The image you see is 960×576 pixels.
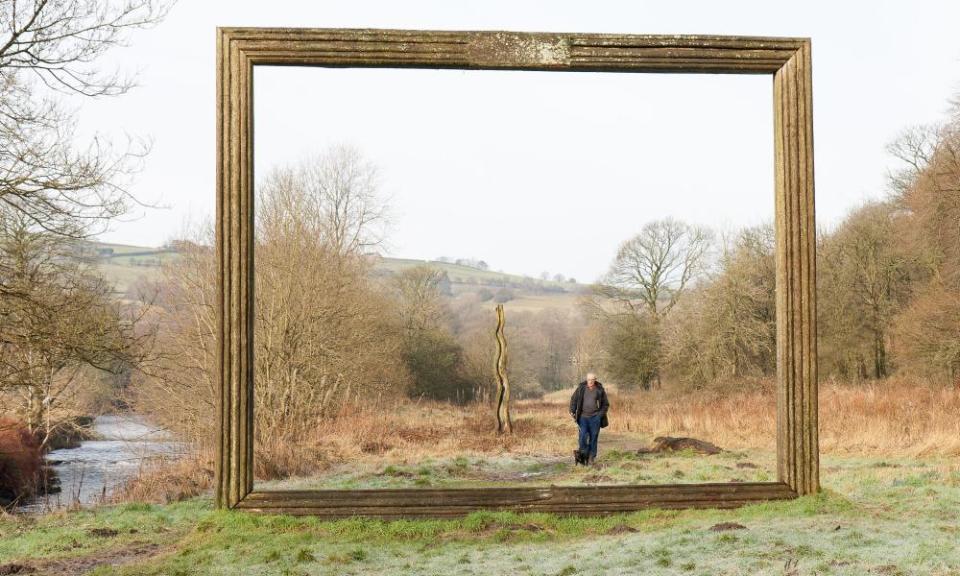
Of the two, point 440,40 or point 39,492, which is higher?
point 440,40

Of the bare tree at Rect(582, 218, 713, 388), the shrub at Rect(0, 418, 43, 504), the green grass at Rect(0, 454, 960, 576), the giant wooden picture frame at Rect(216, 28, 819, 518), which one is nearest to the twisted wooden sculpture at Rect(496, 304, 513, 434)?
the bare tree at Rect(582, 218, 713, 388)

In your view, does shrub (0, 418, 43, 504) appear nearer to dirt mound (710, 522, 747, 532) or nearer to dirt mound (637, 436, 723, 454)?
dirt mound (637, 436, 723, 454)

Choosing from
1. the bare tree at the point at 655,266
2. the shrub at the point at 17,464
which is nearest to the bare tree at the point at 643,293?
the bare tree at the point at 655,266

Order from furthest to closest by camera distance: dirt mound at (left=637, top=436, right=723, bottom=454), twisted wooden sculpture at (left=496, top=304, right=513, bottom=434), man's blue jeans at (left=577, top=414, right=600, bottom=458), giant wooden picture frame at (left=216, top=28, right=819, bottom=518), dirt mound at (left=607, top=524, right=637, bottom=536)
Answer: twisted wooden sculpture at (left=496, top=304, right=513, bottom=434), dirt mound at (left=637, top=436, right=723, bottom=454), man's blue jeans at (left=577, top=414, right=600, bottom=458), giant wooden picture frame at (left=216, top=28, right=819, bottom=518), dirt mound at (left=607, top=524, right=637, bottom=536)

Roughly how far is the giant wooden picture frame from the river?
9665mm

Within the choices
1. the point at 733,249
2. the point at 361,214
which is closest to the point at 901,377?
the point at 733,249

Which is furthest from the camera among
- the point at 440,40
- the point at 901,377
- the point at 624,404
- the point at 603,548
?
the point at 901,377

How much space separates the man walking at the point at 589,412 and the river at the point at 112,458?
853cm

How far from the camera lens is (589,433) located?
13164mm

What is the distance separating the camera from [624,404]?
1912 cm

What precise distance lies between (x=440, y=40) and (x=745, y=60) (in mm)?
2787

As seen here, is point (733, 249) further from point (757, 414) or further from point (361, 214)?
point (361, 214)

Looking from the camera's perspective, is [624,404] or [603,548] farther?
[624,404]

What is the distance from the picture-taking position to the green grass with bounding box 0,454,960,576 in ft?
21.3
